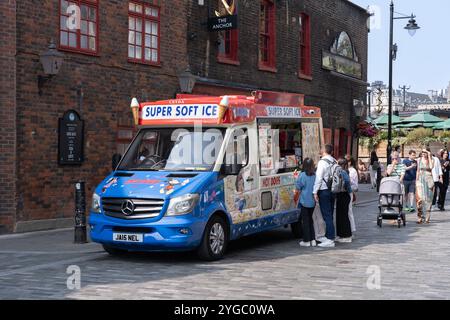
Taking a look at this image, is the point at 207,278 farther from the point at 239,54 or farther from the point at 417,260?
the point at 239,54

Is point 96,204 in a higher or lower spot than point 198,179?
lower

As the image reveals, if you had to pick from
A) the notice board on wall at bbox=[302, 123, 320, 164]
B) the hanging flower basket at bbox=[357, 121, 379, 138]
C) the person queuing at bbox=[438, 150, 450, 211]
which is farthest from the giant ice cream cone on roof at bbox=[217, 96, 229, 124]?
the hanging flower basket at bbox=[357, 121, 379, 138]

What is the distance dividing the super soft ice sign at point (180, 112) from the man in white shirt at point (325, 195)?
2.47m

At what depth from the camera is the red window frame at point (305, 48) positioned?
2512 cm

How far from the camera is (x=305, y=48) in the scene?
2528 centimetres

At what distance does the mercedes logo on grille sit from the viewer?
971 cm

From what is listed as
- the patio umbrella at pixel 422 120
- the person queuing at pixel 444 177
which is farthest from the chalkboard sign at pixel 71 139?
the patio umbrella at pixel 422 120

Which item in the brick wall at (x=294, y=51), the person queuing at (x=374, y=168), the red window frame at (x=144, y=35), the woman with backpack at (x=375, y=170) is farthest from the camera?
the person queuing at (x=374, y=168)

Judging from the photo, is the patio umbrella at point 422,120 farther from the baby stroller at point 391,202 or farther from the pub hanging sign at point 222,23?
the baby stroller at point 391,202

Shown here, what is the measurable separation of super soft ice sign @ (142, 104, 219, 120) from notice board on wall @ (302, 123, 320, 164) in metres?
3.10

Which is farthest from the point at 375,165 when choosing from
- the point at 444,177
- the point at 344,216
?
the point at 344,216

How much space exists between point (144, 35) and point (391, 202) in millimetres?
7407

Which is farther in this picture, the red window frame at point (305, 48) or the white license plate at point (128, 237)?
the red window frame at point (305, 48)

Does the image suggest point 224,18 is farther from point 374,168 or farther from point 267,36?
point 374,168
